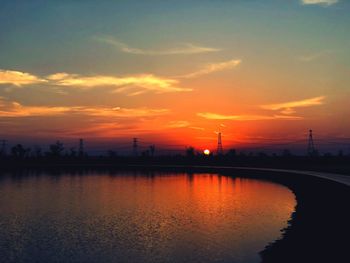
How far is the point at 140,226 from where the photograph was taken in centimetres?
2997

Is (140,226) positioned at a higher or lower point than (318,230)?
lower

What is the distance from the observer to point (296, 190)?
5356 cm

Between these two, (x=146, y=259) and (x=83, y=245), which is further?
(x=83, y=245)

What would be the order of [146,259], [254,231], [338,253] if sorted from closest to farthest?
[338,253] → [146,259] → [254,231]

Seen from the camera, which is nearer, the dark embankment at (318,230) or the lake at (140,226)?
the dark embankment at (318,230)

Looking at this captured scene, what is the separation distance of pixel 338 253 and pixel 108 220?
63.1 feet

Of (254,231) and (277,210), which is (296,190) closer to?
(277,210)

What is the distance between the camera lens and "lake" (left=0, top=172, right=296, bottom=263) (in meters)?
22.0

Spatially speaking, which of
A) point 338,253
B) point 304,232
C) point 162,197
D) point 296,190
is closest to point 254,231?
point 304,232

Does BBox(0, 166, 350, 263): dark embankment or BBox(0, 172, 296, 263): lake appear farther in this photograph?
BBox(0, 172, 296, 263): lake

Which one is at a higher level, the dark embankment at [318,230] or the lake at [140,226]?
the dark embankment at [318,230]

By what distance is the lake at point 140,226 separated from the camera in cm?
2195

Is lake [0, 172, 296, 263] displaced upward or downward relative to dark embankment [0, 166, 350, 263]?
downward

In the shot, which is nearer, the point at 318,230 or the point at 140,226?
the point at 318,230
